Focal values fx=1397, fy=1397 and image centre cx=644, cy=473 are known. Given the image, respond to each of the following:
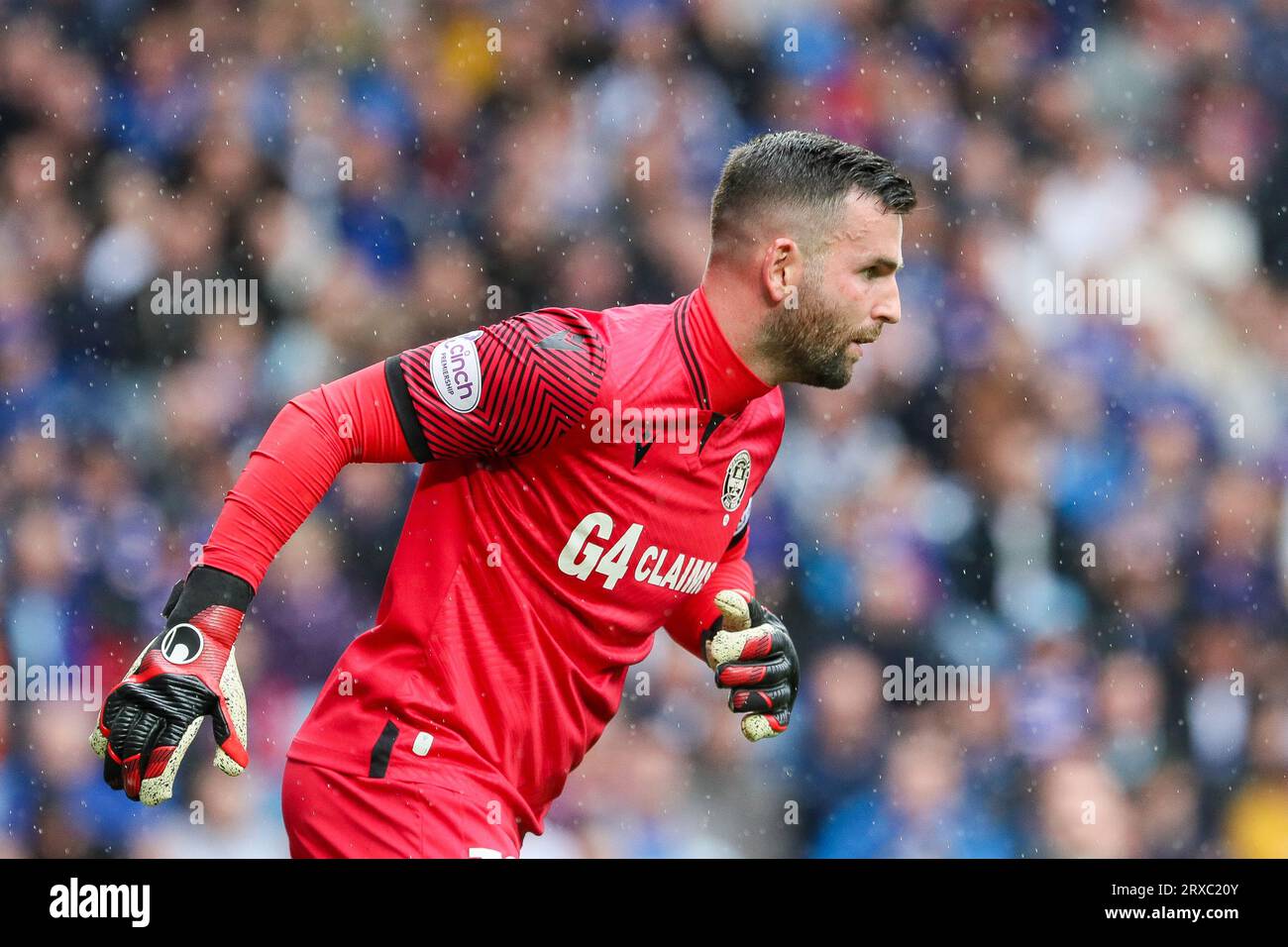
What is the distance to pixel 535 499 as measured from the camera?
213 cm

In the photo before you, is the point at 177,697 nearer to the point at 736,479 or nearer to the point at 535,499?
the point at 535,499

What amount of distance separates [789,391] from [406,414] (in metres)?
2.44

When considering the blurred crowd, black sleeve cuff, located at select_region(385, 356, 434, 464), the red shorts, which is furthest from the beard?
the blurred crowd

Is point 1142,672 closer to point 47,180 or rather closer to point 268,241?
point 268,241

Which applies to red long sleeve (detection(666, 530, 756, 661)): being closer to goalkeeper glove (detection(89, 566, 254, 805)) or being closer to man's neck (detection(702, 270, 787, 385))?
man's neck (detection(702, 270, 787, 385))

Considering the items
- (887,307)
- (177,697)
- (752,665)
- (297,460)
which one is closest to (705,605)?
(752,665)

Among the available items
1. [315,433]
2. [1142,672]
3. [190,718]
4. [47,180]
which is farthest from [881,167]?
[47,180]

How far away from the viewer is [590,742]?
2.32 metres

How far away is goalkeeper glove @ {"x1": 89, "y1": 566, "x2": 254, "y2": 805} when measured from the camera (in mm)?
1734

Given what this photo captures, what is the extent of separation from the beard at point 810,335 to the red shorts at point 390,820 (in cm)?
83

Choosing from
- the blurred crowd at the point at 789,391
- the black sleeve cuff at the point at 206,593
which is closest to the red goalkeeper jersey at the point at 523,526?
the black sleeve cuff at the point at 206,593

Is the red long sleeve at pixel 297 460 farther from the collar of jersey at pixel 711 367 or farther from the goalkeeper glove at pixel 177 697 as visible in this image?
the collar of jersey at pixel 711 367

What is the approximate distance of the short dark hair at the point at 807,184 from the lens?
221 centimetres

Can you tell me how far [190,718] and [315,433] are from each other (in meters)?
0.42
